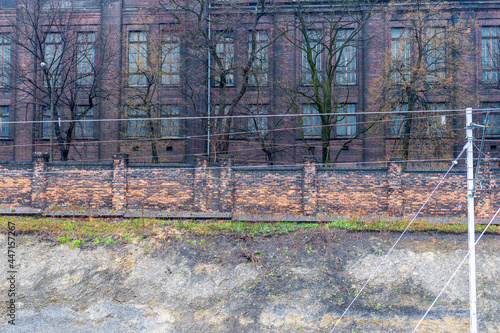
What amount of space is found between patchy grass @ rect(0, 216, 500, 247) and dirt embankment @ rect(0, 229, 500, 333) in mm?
343

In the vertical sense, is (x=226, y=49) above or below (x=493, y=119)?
above

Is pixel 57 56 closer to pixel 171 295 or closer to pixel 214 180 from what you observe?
pixel 214 180

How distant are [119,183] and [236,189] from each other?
4907 millimetres

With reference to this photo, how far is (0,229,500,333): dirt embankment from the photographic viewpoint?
37.5 ft

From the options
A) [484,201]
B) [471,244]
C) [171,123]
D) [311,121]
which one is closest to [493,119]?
[484,201]

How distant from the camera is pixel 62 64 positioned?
21.9 meters

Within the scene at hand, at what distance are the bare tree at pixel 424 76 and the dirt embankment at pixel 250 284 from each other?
7.40m

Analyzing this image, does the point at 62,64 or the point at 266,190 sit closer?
the point at 266,190

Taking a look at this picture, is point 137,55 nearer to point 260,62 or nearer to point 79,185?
point 260,62

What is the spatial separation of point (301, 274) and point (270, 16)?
15.8m

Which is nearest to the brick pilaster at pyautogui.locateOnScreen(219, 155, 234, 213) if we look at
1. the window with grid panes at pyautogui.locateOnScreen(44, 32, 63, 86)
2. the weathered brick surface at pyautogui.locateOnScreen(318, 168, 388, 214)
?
the weathered brick surface at pyautogui.locateOnScreen(318, 168, 388, 214)

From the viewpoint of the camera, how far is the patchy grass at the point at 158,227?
47.6ft

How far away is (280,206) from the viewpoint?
52.6 feet

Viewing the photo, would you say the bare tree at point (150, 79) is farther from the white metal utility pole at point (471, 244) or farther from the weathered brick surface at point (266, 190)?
the white metal utility pole at point (471, 244)
